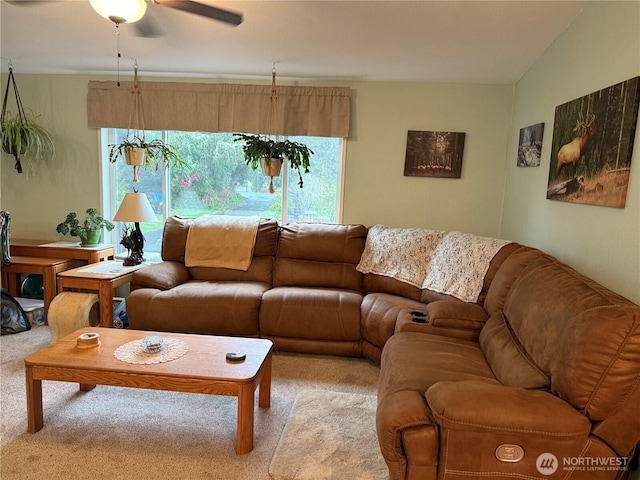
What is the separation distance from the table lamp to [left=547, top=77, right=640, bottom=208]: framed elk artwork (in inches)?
121

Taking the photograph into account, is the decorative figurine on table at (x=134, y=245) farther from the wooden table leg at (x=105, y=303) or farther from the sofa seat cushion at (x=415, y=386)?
the sofa seat cushion at (x=415, y=386)

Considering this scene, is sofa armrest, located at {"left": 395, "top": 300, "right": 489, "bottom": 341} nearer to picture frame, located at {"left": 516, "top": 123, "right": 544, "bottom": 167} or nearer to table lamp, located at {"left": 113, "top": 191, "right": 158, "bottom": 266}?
picture frame, located at {"left": 516, "top": 123, "right": 544, "bottom": 167}

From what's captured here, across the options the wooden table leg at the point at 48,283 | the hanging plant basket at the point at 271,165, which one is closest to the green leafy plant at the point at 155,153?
the hanging plant basket at the point at 271,165

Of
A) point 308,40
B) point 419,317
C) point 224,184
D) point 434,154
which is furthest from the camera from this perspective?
point 224,184

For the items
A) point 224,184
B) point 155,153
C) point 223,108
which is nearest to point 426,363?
point 224,184

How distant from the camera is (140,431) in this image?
6.98ft

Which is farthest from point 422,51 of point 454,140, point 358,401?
point 358,401

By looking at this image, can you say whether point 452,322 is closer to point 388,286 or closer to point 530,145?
point 388,286

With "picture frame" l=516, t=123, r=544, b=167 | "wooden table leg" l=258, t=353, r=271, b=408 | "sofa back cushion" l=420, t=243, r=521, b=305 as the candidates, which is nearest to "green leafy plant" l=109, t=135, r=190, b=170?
"wooden table leg" l=258, t=353, r=271, b=408

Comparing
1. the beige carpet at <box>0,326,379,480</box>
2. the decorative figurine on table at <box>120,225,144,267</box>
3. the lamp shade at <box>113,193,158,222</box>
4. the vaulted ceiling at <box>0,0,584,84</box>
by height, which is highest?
the vaulted ceiling at <box>0,0,584,84</box>

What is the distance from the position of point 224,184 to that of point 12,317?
2095mm

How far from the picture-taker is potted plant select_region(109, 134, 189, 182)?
3.52m

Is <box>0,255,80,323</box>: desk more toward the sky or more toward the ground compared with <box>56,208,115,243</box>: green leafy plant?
more toward the ground

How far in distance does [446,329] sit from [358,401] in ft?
2.22
